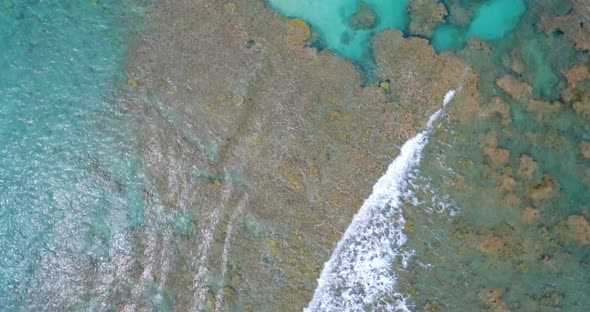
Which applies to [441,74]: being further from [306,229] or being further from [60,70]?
[60,70]

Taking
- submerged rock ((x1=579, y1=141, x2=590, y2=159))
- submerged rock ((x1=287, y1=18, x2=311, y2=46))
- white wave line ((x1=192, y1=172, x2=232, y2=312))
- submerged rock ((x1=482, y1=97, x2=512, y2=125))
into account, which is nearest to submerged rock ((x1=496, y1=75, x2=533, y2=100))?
submerged rock ((x1=482, y1=97, x2=512, y2=125))

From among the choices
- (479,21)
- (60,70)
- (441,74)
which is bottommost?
(60,70)

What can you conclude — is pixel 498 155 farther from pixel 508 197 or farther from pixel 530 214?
pixel 530 214

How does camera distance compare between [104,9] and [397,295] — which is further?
[104,9]

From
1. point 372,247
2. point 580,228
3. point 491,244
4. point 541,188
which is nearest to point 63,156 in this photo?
point 372,247

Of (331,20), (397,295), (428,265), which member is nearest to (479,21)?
(331,20)

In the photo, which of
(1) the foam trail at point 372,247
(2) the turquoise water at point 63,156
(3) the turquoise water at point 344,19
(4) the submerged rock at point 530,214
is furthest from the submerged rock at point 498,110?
(2) the turquoise water at point 63,156
